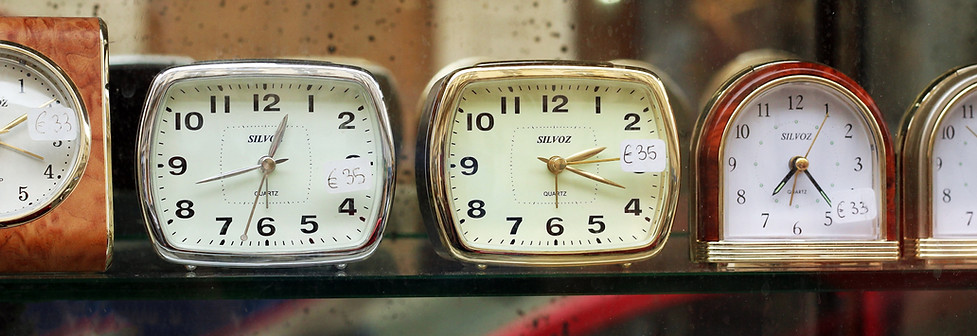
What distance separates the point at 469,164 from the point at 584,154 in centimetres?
16

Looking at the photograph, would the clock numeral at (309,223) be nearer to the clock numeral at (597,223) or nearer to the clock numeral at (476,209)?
the clock numeral at (476,209)

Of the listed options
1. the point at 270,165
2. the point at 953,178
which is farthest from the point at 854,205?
the point at 270,165

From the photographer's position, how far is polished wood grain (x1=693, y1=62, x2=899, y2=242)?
0.94m

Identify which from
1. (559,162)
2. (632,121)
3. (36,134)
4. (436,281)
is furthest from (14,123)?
(632,121)

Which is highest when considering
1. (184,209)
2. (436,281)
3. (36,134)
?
(36,134)

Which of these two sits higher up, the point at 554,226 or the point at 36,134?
the point at 36,134

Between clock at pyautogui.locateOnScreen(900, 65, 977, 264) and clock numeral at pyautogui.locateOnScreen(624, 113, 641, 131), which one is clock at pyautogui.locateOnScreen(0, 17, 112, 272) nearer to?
clock numeral at pyautogui.locateOnScreen(624, 113, 641, 131)

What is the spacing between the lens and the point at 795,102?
974 mm

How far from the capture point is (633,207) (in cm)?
97

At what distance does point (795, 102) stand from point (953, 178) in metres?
0.26

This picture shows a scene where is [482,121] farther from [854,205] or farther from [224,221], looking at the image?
[854,205]

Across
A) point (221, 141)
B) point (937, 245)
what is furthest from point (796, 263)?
point (221, 141)

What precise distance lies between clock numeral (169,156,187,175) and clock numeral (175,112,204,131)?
0.04m

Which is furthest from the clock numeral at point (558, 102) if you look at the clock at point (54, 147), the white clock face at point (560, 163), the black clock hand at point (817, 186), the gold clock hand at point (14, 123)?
the gold clock hand at point (14, 123)
